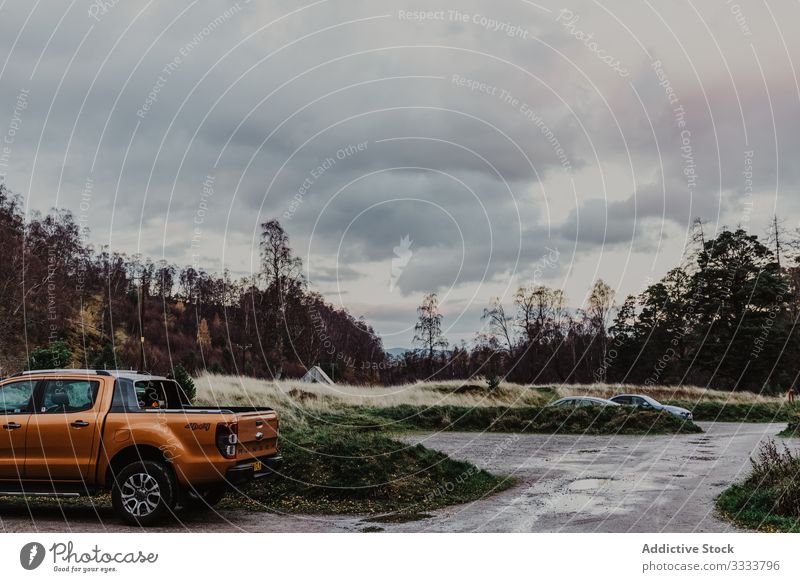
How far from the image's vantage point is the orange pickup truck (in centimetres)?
1033

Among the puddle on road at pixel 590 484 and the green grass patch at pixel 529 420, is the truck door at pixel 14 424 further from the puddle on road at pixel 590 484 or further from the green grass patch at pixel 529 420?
the green grass patch at pixel 529 420

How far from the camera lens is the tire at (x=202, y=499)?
1070 centimetres

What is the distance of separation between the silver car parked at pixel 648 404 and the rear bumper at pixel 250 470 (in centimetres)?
2404

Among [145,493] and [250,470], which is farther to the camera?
[250,470]

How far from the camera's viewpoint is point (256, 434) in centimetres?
1105

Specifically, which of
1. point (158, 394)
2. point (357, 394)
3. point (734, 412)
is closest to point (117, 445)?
point (158, 394)

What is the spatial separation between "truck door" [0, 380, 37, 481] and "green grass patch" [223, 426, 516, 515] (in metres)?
3.55

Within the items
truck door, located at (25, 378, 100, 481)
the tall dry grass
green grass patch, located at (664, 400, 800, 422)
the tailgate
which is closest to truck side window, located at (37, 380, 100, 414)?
truck door, located at (25, 378, 100, 481)

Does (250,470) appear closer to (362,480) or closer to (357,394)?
(362,480)

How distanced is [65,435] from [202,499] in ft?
6.92

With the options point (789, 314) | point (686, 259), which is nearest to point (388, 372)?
point (686, 259)

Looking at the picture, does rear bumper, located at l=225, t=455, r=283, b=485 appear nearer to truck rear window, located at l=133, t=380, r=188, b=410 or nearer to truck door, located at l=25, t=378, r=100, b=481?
truck rear window, located at l=133, t=380, r=188, b=410

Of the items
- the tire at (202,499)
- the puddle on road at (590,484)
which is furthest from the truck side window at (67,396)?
the puddle on road at (590,484)

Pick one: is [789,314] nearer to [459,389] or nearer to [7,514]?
[459,389]
